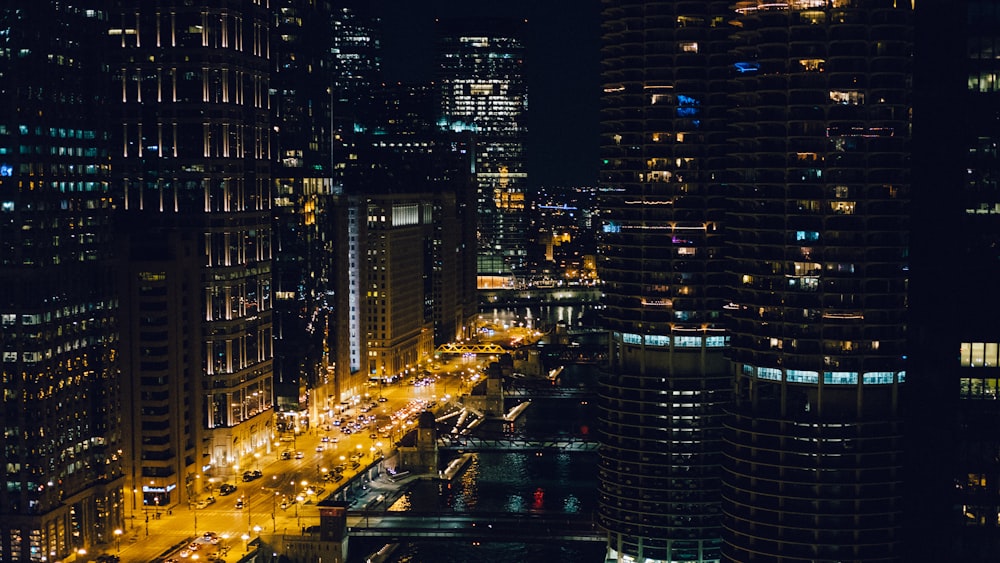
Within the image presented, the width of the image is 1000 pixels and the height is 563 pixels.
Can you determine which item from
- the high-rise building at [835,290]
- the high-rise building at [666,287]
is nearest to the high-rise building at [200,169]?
the high-rise building at [666,287]

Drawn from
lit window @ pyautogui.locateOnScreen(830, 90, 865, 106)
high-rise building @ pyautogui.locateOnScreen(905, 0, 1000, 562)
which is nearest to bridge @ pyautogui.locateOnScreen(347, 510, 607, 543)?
high-rise building @ pyautogui.locateOnScreen(905, 0, 1000, 562)

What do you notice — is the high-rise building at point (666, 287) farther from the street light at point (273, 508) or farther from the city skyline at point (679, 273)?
the street light at point (273, 508)

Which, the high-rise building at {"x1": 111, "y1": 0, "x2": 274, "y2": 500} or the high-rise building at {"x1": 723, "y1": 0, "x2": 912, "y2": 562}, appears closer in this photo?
the high-rise building at {"x1": 723, "y1": 0, "x2": 912, "y2": 562}

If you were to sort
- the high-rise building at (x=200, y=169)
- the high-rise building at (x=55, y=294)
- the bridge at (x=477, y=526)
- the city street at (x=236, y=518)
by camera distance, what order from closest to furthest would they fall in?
1. the high-rise building at (x=55, y=294)
2. the city street at (x=236, y=518)
3. the bridge at (x=477, y=526)
4. the high-rise building at (x=200, y=169)

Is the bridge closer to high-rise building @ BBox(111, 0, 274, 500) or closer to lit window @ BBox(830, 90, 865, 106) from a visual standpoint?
high-rise building @ BBox(111, 0, 274, 500)

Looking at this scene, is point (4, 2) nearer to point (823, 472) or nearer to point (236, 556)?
point (236, 556)

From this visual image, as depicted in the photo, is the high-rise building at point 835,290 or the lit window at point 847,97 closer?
the high-rise building at point 835,290
